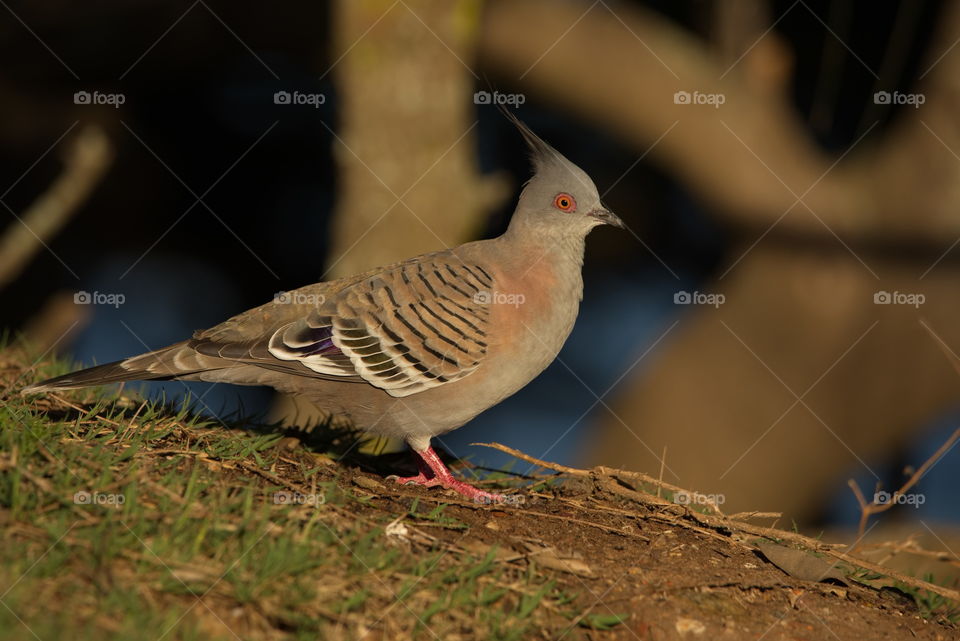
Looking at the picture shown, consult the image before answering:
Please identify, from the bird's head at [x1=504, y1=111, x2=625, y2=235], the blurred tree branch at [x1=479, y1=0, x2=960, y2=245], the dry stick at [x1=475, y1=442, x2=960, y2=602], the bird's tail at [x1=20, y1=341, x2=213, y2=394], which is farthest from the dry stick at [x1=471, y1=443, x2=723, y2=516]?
the blurred tree branch at [x1=479, y1=0, x2=960, y2=245]

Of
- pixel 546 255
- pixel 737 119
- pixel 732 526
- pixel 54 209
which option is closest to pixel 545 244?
pixel 546 255

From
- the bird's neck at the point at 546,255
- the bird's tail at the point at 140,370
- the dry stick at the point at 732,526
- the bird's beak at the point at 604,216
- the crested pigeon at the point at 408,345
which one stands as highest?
the bird's beak at the point at 604,216

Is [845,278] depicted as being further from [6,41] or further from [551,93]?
[6,41]

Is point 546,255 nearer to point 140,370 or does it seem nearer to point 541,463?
point 541,463

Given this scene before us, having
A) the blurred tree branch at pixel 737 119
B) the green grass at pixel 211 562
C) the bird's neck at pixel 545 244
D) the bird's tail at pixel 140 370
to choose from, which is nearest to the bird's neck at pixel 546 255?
the bird's neck at pixel 545 244

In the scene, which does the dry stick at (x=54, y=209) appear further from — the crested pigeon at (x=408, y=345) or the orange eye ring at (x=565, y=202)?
the orange eye ring at (x=565, y=202)

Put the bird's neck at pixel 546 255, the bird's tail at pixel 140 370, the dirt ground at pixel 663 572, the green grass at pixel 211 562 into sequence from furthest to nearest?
the bird's neck at pixel 546 255
the bird's tail at pixel 140 370
the dirt ground at pixel 663 572
the green grass at pixel 211 562

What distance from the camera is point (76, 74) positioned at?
8594mm

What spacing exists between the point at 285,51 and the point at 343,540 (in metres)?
5.89

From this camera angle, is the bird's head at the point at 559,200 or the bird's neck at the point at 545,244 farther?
the bird's head at the point at 559,200

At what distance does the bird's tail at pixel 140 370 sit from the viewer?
13.9 ft

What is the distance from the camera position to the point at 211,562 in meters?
2.97

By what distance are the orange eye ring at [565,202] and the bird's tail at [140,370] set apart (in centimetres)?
198

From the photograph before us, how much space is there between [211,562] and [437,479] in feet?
6.07
